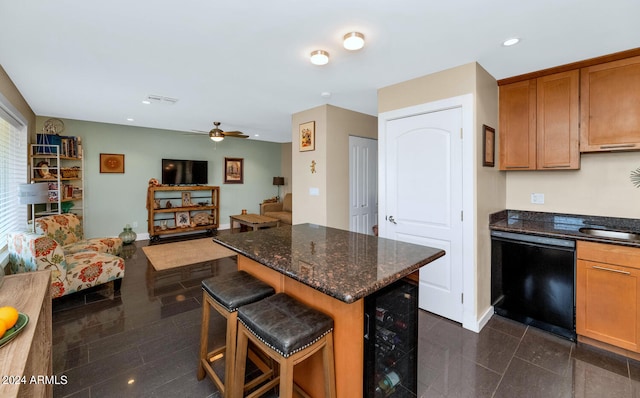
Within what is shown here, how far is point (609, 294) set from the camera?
2.13 m

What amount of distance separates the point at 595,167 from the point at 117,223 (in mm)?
7540

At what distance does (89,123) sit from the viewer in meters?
→ 5.27

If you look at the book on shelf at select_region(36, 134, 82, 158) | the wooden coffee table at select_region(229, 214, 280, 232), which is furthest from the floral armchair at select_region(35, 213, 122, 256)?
the wooden coffee table at select_region(229, 214, 280, 232)

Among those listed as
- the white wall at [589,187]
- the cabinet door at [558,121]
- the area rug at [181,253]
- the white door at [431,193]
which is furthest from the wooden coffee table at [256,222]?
the cabinet door at [558,121]

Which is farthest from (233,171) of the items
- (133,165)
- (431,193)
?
(431,193)

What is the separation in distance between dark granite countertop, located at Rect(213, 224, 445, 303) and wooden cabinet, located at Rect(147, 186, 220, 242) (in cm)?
468

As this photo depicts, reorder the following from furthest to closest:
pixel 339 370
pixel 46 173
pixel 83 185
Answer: pixel 83 185 < pixel 46 173 < pixel 339 370

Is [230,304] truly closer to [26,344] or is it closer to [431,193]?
[26,344]

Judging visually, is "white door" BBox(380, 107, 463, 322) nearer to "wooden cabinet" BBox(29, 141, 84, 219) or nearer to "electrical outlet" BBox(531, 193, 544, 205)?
"electrical outlet" BBox(531, 193, 544, 205)

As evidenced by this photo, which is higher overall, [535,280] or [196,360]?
[535,280]

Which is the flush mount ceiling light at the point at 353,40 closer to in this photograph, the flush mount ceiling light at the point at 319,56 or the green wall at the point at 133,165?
the flush mount ceiling light at the point at 319,56

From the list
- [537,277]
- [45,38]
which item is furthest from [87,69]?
[537,277]

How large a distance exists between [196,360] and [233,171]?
5.76 metres

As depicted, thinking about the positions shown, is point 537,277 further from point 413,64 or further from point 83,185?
point 83,185
